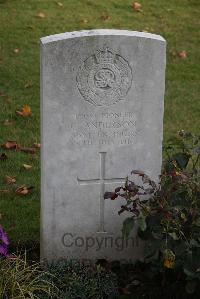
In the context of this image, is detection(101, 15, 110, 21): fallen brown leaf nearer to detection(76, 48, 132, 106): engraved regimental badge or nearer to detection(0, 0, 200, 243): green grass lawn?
detection(0, 0, 200, 243): green grass lawn

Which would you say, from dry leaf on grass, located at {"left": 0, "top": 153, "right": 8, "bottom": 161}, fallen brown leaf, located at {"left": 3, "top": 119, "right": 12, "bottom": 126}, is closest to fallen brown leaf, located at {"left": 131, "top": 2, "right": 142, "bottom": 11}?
fallen brown leaf, located at {"left": 3, "top": 119, "right": 12, "bottom": 126}

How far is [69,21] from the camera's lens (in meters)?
9.80

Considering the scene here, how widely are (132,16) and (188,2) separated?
1.15 m

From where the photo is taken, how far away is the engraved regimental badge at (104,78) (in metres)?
4.47

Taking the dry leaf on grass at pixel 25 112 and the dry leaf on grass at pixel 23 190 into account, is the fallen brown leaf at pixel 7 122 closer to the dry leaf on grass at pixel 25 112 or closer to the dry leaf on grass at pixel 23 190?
the dry leaf on grass at pixel 25 112

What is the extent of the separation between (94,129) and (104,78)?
0.33 metres

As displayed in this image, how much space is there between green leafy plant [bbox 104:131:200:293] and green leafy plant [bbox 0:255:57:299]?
0.59 metres

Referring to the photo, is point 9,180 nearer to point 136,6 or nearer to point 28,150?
point 28,150

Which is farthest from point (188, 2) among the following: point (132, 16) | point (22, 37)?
point (22, 37)

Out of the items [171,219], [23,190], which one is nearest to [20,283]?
[171,219]

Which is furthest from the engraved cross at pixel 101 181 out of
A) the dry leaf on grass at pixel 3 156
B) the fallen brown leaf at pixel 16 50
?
the fallen brown leaf at pixel 16 50

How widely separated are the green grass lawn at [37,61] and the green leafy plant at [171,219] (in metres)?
1.13

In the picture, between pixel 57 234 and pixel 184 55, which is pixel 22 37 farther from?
pixel 57 234

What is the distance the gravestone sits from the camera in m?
4.43
